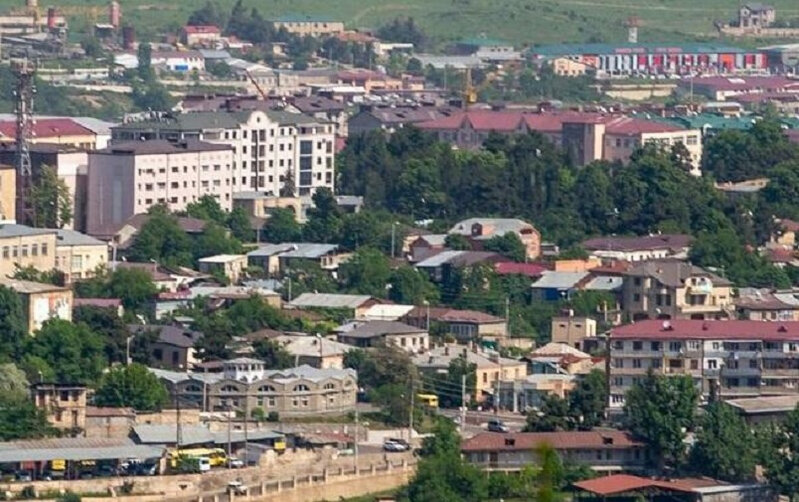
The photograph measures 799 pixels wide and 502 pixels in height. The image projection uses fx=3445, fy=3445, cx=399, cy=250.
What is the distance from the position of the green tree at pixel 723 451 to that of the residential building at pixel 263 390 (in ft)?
10.4

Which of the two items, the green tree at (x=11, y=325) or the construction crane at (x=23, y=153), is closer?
the green tree at (x=11, y=325)

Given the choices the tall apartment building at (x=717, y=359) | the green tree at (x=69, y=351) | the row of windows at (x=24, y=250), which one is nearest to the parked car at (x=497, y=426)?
the tall apartment building at (x=717, y=359)

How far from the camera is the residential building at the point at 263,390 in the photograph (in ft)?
79.4

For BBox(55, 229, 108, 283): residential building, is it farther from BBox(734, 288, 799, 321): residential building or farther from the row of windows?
BBox(734, 288, 799, 321): residential building

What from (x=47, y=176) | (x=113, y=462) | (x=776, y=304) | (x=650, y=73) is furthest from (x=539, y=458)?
(x=650, y=73)

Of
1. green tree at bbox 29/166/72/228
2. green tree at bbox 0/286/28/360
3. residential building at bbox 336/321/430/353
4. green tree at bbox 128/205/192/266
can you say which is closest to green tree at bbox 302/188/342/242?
green tree at bbox 128/205/192/266

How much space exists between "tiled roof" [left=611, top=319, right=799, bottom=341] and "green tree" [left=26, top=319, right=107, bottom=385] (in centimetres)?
374

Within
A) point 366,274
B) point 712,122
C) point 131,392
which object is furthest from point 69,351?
point 712,122

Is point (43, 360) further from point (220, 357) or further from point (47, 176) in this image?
point (47, 176)

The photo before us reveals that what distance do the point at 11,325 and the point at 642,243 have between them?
8.17 meters

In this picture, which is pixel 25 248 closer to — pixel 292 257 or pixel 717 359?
pixel 292 257

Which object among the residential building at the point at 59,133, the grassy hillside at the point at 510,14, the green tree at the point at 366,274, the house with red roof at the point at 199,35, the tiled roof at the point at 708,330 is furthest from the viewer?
the grassy hillside at the point at 510,14

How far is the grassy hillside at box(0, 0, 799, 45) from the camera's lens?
63188 millimetres

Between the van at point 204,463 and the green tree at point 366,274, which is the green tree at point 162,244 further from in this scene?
the van at point 204,463
